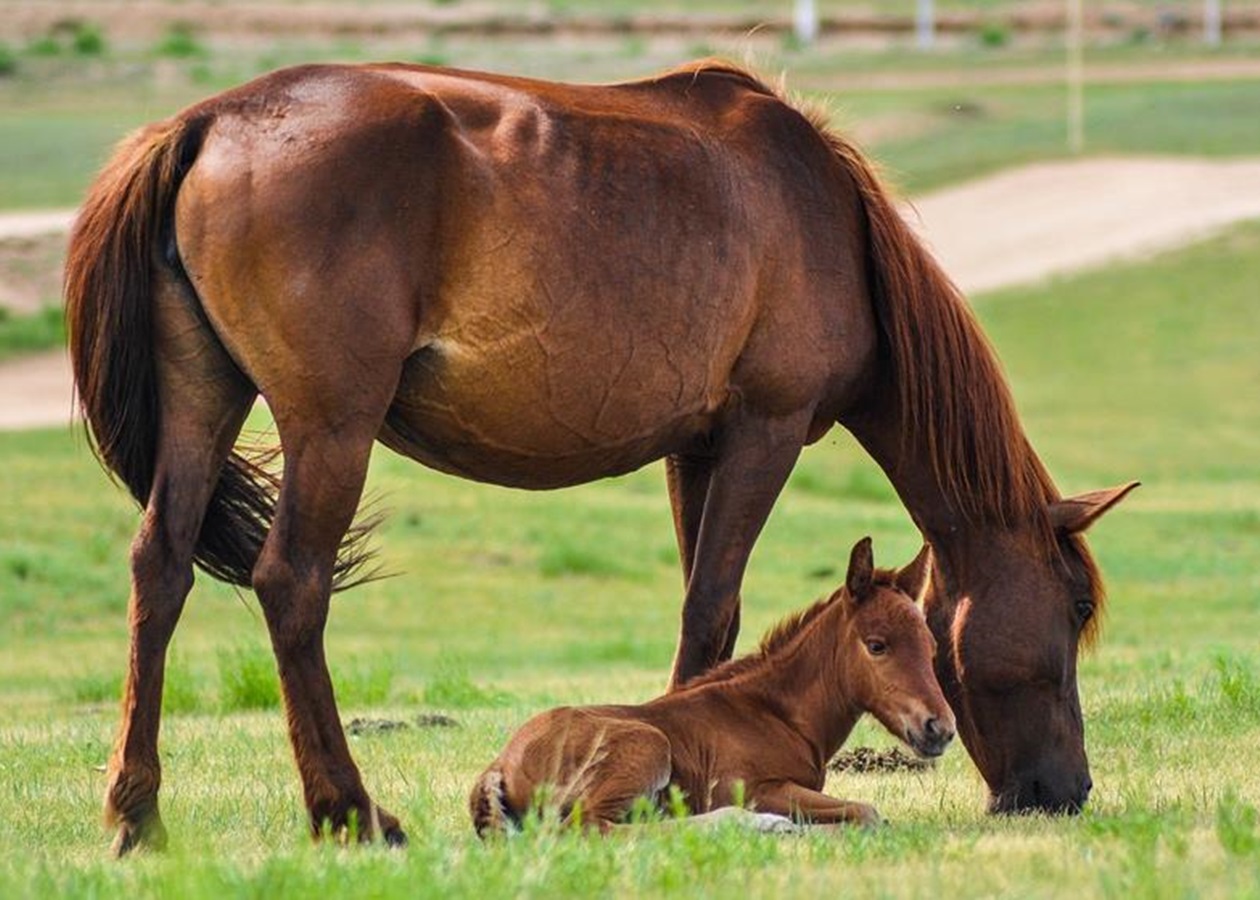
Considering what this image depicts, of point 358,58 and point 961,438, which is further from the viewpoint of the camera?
point 358,58

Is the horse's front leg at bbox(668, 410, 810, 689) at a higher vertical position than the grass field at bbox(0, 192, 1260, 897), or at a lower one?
higher

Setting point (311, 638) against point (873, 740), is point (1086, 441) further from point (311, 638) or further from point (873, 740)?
point (311, 638)

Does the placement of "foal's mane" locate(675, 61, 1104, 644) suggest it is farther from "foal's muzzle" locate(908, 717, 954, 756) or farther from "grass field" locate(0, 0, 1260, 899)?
"foal's muzzle" locate(908, 717, 954, 756)

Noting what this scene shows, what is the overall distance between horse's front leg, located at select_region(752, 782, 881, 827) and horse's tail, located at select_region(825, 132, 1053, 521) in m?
1.30

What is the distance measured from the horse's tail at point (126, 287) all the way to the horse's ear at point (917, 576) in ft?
6.77


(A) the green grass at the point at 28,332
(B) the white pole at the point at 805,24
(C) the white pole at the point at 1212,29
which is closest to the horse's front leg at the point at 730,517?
(A) the green grass at the point at 28,332

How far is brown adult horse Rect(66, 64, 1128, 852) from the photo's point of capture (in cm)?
695

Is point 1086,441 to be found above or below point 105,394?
below

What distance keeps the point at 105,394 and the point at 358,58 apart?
131ft

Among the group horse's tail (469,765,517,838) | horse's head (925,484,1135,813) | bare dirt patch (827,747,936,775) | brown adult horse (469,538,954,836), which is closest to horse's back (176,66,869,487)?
brown adult horse (469,538,954,836)

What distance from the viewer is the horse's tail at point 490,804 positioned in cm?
697

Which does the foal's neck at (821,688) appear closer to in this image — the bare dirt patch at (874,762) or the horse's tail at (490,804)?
the horse's tail at (490,804)

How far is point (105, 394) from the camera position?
7176 mm

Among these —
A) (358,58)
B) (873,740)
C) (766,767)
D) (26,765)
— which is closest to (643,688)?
(873,740)
